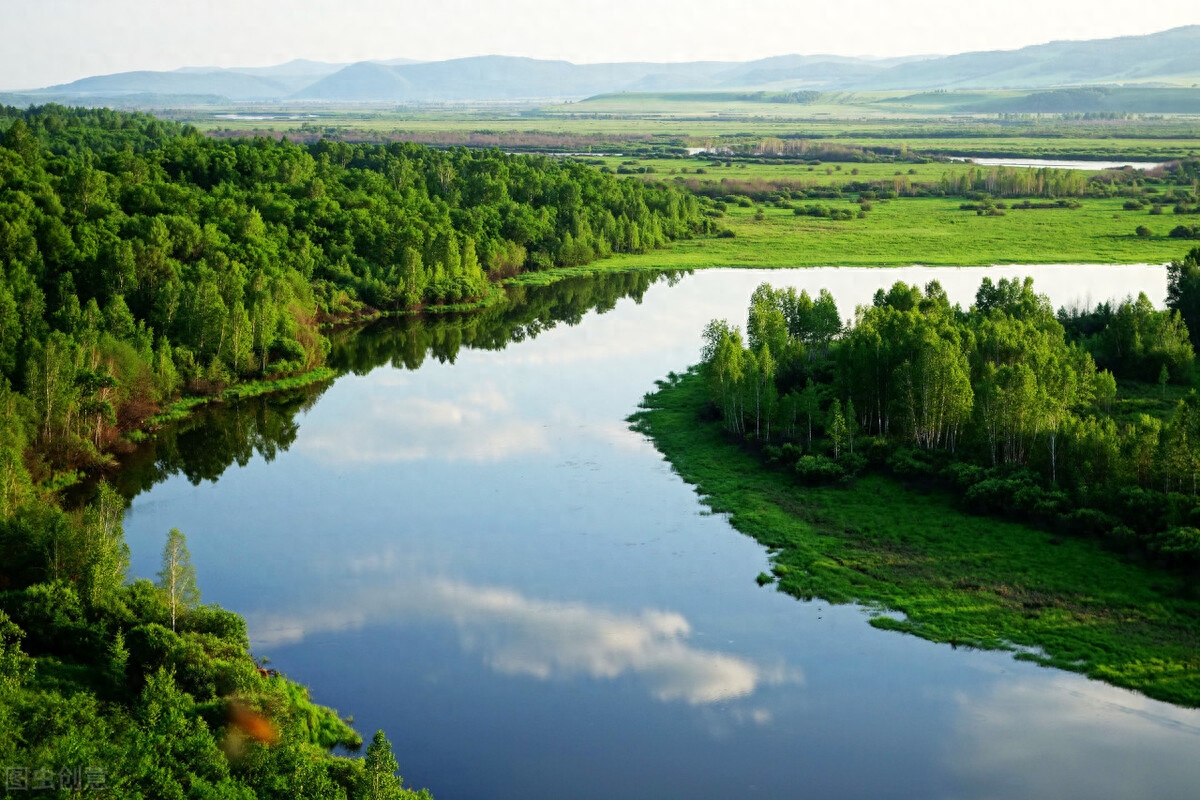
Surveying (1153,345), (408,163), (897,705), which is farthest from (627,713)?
(408,163)

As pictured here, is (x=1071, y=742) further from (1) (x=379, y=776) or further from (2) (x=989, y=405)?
(2) (x=989, y=405)

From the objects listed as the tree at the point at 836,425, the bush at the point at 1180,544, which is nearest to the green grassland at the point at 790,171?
the tree at the point at 836,425

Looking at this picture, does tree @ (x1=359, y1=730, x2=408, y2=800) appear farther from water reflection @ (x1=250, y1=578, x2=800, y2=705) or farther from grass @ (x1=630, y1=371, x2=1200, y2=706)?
grass @ (x1=630, y1=371, x2=1200, y2=706)

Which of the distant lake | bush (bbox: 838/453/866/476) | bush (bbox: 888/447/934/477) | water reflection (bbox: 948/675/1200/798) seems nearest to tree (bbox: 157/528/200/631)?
water reflection (bbox: 948/675/1200/798)

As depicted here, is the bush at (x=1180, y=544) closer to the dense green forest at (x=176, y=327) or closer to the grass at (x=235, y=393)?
the dense green forest at (x=176, y=327)

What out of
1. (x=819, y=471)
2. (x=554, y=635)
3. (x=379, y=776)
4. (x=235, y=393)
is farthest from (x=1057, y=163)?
(x=379, y=776)

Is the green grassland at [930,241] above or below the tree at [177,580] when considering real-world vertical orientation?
above
